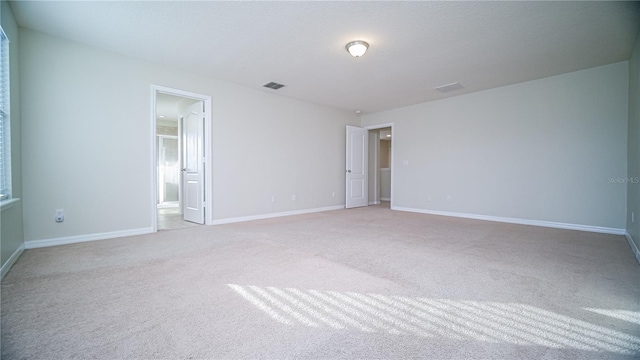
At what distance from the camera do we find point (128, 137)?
390 cm

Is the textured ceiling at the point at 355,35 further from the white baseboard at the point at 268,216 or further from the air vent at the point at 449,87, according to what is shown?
the white baseboard at the point at 268,216

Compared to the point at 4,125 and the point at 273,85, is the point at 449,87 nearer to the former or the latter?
the point at 273,85

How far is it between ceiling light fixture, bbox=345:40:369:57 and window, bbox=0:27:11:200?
→ 337 centimetres

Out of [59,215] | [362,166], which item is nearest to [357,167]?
[362,166]

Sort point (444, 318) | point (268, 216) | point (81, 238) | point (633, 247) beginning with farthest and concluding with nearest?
point (268, 216) → point (81, 238) → point (633, 247) → point (444, 318)

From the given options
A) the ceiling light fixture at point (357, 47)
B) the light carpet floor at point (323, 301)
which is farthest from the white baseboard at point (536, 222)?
the ceiling light fixture at point (357, 47)

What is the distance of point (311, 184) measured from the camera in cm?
638

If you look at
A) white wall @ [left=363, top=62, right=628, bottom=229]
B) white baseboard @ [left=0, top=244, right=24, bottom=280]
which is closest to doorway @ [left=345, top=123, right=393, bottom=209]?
white wall @ [left=363, top=62, right=628, bottom=229]

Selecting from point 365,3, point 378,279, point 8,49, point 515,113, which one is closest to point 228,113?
point 8,49

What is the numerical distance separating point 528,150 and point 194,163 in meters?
5.83

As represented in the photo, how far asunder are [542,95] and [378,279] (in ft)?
15.2

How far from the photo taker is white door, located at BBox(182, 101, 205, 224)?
479cm

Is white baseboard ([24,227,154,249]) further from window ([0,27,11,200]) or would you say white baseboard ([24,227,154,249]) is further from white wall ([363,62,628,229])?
white wall ([363,62,628,229])

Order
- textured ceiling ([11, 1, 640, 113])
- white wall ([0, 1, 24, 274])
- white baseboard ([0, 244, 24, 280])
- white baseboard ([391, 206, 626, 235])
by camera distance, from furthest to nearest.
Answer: white baseboard ([391, 206, 626, 235]), textured ceiling ([11, 1, 640, 113]), white wall ([0, 1, 24, 274]), white baseboard ([0, 244, 24, 280])
